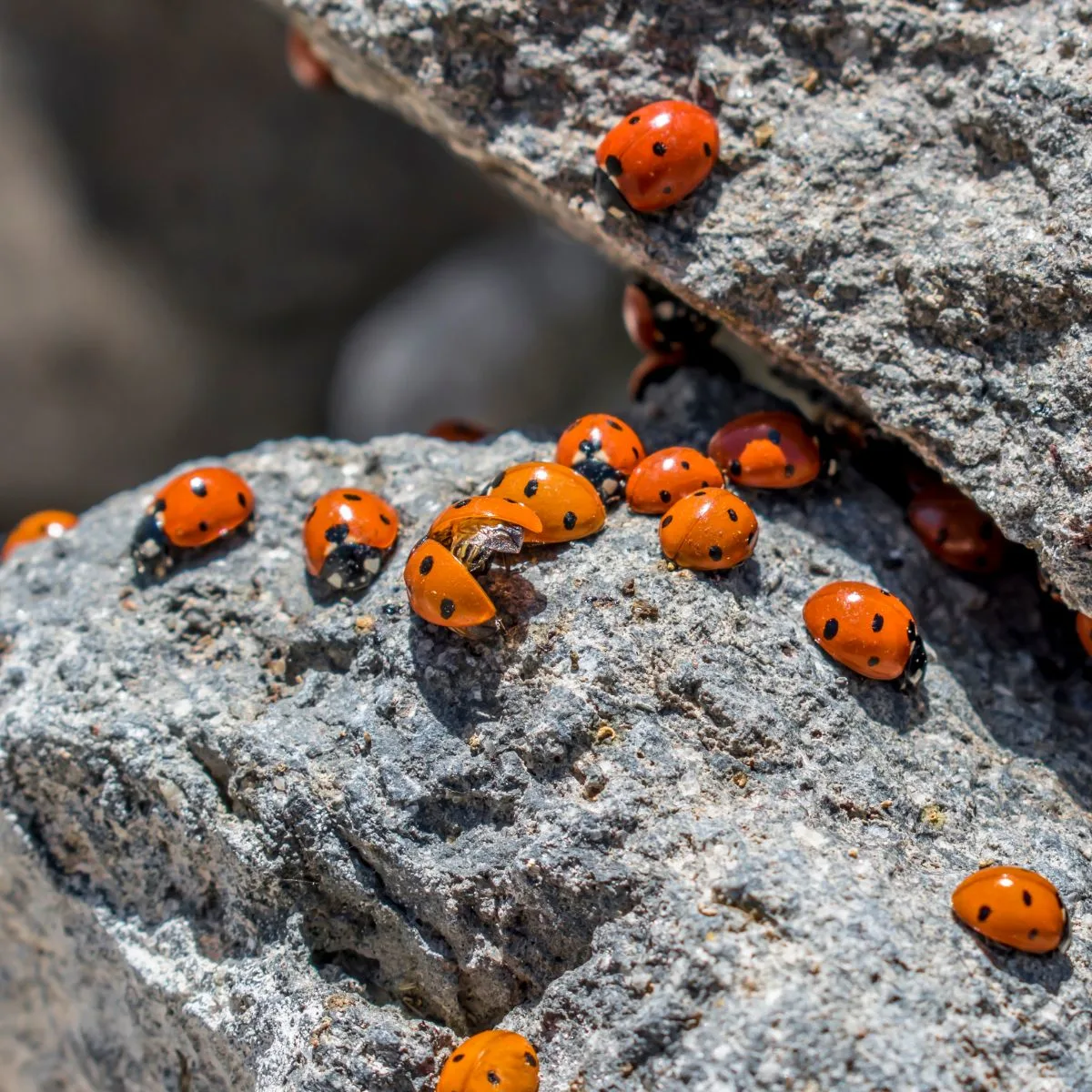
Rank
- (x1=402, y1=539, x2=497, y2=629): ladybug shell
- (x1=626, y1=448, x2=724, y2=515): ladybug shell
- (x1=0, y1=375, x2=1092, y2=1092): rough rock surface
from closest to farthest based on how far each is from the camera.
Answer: (x1=0, y1=375, x2=1092, y2=1092): rough rock surface, (x1=402, y1=539, x2=497, y2=629): ladybug shell, (x1=626, y1=448, x2=724, y2=515): ladybug shell

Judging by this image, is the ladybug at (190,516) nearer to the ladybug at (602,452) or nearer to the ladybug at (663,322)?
the ladybug at (602,452)

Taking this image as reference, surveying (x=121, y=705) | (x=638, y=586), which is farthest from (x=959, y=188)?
(x=121, y=705)

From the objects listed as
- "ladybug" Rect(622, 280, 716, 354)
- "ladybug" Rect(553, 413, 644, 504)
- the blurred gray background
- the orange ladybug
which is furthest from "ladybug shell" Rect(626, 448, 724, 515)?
the blurred gray background

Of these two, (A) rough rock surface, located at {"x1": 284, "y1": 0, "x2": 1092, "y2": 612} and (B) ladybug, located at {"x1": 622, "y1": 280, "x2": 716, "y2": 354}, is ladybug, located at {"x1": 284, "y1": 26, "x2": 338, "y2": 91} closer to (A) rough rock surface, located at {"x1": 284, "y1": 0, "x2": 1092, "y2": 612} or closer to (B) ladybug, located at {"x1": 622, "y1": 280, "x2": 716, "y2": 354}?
(A) rough rock surface, located at {"x1": 284, "y1": 0, "x2": 1092, "y2": 612}

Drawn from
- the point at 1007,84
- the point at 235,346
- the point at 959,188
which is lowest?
the point at 235,346

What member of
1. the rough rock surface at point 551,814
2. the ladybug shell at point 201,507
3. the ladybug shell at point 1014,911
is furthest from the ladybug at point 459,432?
the ladybug shell at point 1014,911

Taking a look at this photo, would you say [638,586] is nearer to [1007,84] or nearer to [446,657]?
[446,657]
